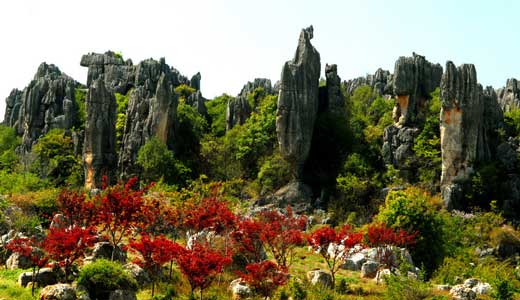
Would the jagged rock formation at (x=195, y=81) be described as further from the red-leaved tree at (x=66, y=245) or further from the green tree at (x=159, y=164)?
the red-leaved tree at (x=66, y=245)

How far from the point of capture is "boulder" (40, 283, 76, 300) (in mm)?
13523

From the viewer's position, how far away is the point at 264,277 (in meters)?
15.6

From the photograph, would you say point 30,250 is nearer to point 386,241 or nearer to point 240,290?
point 240,290

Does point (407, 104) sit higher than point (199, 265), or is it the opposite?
point (407, 104)

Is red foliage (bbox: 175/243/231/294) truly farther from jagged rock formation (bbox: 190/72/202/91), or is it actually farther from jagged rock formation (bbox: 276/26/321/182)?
jagged rock formation (bbox: 190/72/202/91)

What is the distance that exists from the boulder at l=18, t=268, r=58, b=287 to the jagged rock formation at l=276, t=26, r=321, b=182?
23.6 meters

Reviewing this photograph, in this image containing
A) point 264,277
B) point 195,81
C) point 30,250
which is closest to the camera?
point 30,250

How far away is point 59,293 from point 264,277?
5443mm

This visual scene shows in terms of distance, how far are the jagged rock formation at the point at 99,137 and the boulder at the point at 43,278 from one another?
2672 cm

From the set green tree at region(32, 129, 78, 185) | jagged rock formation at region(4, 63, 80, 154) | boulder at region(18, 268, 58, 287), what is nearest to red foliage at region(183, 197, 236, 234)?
boulder at region(18, 268, 58, 287)

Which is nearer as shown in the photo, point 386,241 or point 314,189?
Result: point 386,241

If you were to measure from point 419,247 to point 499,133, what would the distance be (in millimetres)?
15875

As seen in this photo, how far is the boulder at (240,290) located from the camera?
16344 mm

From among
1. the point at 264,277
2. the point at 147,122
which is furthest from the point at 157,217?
the point at 147,122
